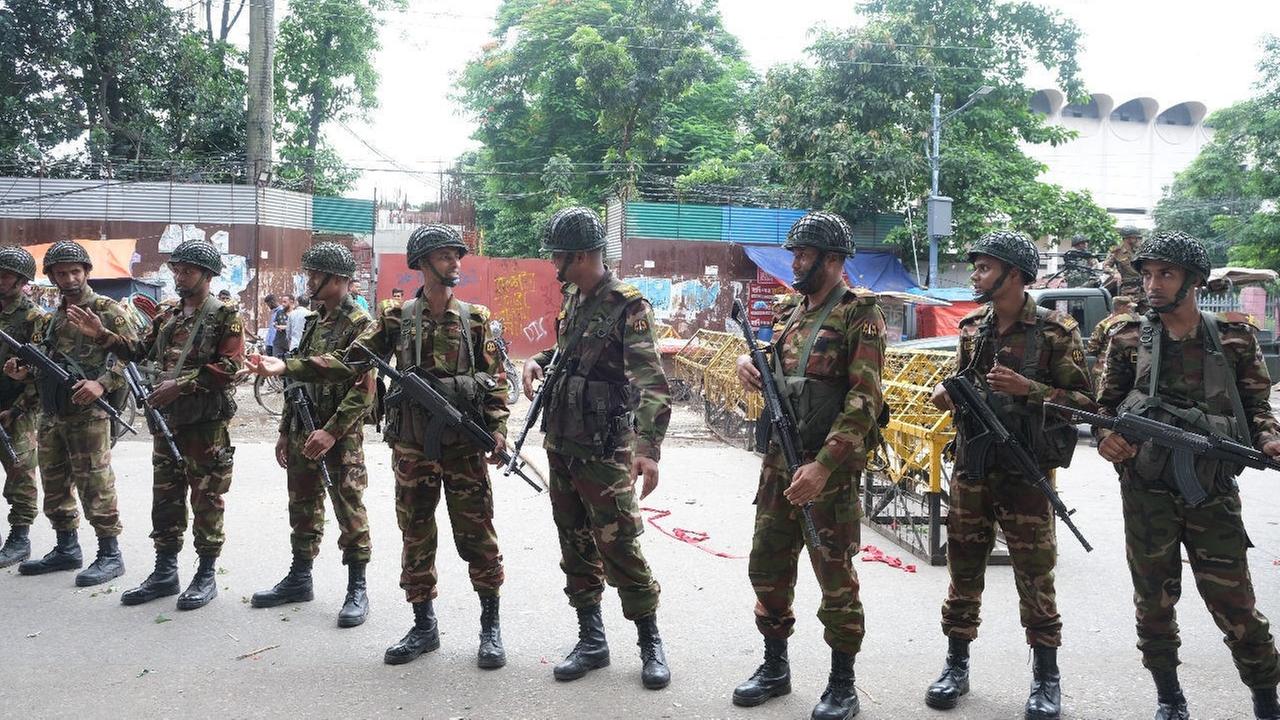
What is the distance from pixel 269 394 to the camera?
44.5 feet

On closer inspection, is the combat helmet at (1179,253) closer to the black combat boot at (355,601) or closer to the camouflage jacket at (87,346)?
the black combat boot at (355,601)

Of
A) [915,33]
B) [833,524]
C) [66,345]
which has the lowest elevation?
[833,524]

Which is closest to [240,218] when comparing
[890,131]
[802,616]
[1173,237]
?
[890,131]

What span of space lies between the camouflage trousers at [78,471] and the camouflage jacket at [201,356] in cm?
66

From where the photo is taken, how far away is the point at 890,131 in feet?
72.9

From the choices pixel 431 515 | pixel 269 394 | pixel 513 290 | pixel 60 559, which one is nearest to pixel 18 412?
pixel 60 559

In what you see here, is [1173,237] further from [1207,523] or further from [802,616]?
[802,616]

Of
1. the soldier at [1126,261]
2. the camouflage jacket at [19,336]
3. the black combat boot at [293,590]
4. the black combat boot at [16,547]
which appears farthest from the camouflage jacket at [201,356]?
the soldier at [1126,261]

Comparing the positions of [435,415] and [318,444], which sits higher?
[435,415]

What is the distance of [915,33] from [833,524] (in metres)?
21.3

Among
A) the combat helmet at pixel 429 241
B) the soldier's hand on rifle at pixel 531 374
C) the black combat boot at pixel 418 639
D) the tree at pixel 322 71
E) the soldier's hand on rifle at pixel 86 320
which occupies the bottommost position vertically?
the black combat boot at pixel 418 639

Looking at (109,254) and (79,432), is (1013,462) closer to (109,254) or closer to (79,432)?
(79,432)

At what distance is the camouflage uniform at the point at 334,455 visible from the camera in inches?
198

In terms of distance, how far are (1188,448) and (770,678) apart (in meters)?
1.74
